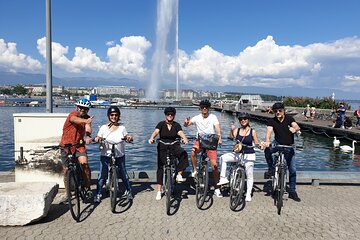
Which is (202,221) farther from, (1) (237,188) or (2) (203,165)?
(2) (203,165)

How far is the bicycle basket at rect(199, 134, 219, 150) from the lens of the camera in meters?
7.15

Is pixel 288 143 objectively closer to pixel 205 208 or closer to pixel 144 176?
pixel 205 208

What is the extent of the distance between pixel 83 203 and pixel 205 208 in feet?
8.49

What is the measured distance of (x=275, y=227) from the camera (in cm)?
578

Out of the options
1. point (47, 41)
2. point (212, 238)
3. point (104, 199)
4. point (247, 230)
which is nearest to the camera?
point (212, 238)

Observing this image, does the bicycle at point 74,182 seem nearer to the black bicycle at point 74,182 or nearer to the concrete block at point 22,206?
the black bicycle at point 74,182

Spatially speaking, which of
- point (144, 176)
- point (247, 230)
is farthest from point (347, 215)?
point (144, 176)

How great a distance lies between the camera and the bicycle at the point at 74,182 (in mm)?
5809

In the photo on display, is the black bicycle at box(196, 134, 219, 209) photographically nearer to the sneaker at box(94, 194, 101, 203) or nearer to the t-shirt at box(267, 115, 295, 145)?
the t-shirt at box(267, 115, 295, 145)

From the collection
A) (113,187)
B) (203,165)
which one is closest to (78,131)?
(113,187)

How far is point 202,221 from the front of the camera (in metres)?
5.97

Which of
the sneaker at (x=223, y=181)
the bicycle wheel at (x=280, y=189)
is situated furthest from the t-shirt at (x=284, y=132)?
the sneaker at (x=223, y=181)

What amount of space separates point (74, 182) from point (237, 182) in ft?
10.7

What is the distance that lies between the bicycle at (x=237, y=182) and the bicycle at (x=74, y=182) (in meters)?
3.07
